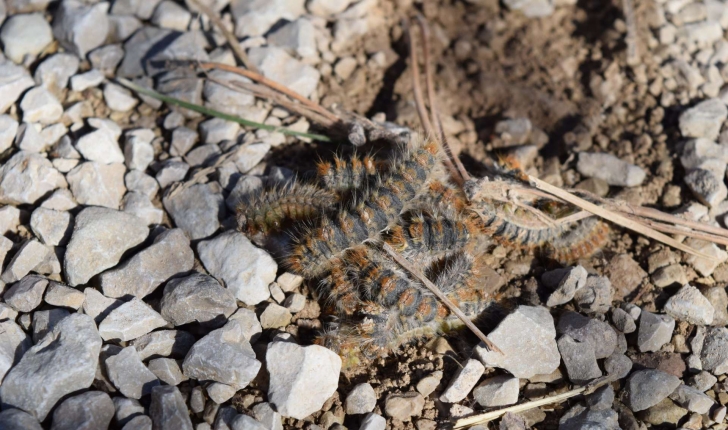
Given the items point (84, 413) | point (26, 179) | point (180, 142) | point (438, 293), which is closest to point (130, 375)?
point (84, 413)

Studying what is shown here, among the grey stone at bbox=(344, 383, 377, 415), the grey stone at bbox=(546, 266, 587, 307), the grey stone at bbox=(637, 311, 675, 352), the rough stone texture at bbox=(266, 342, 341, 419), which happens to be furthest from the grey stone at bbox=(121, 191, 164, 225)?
the grey stone at bbox=(637, 311, 675, 352)

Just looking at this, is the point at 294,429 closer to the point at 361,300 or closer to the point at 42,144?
the point at 361,300

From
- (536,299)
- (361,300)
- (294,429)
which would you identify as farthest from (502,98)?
(294,429)

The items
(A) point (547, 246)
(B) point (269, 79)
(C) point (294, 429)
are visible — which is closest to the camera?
(C) point (294, 429)

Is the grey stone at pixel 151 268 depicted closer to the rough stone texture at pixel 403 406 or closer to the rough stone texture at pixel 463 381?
the rough stone texture at pixel 403 406

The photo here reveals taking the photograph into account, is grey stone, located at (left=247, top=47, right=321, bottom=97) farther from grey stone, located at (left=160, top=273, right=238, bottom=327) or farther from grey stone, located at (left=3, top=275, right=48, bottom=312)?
grey stone, located at (left=3, top=275, right=48, bottom=312)

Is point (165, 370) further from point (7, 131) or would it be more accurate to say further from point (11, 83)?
point (11, 83)

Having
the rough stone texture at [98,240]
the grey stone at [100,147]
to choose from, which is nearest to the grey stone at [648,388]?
the rough stone texture at [98,240]
